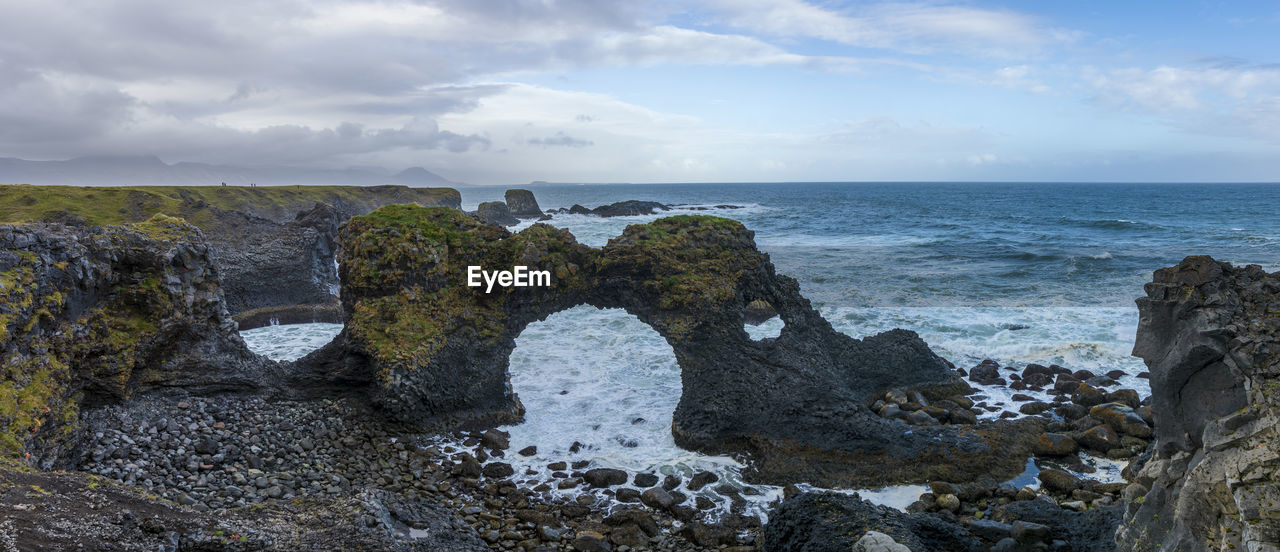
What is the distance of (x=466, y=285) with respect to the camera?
21.3 metres

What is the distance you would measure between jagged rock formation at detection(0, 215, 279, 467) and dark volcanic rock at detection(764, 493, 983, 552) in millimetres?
14468

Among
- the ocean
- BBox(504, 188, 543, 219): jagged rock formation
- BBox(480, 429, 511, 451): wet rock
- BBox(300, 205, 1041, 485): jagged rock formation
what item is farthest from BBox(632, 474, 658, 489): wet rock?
BBox(504, 188, 543, 219): jagged rock formation

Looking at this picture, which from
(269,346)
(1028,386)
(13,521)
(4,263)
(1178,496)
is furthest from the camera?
(269,346)

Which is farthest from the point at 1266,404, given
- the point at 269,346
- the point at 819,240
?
the point at 819,240

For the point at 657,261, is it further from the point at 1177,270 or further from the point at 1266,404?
the point at 1266,404

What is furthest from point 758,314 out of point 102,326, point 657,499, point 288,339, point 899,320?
point 102,326

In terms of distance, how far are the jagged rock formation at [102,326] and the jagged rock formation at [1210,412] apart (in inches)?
786

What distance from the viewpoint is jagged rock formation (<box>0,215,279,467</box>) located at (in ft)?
45.5

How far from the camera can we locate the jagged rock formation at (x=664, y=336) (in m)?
18.2

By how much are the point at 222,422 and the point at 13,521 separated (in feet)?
25.2

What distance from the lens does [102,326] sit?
16.4 meters

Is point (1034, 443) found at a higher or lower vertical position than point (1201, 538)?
lower

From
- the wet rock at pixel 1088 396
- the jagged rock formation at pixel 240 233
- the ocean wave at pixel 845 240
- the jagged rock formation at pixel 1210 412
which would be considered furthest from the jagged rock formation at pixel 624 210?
the jagged rock formation at pixel 1210 412

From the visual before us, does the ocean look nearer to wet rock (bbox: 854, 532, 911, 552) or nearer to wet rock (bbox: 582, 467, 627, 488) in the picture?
wet rock (bbox: 582, 467, 627, 488)
